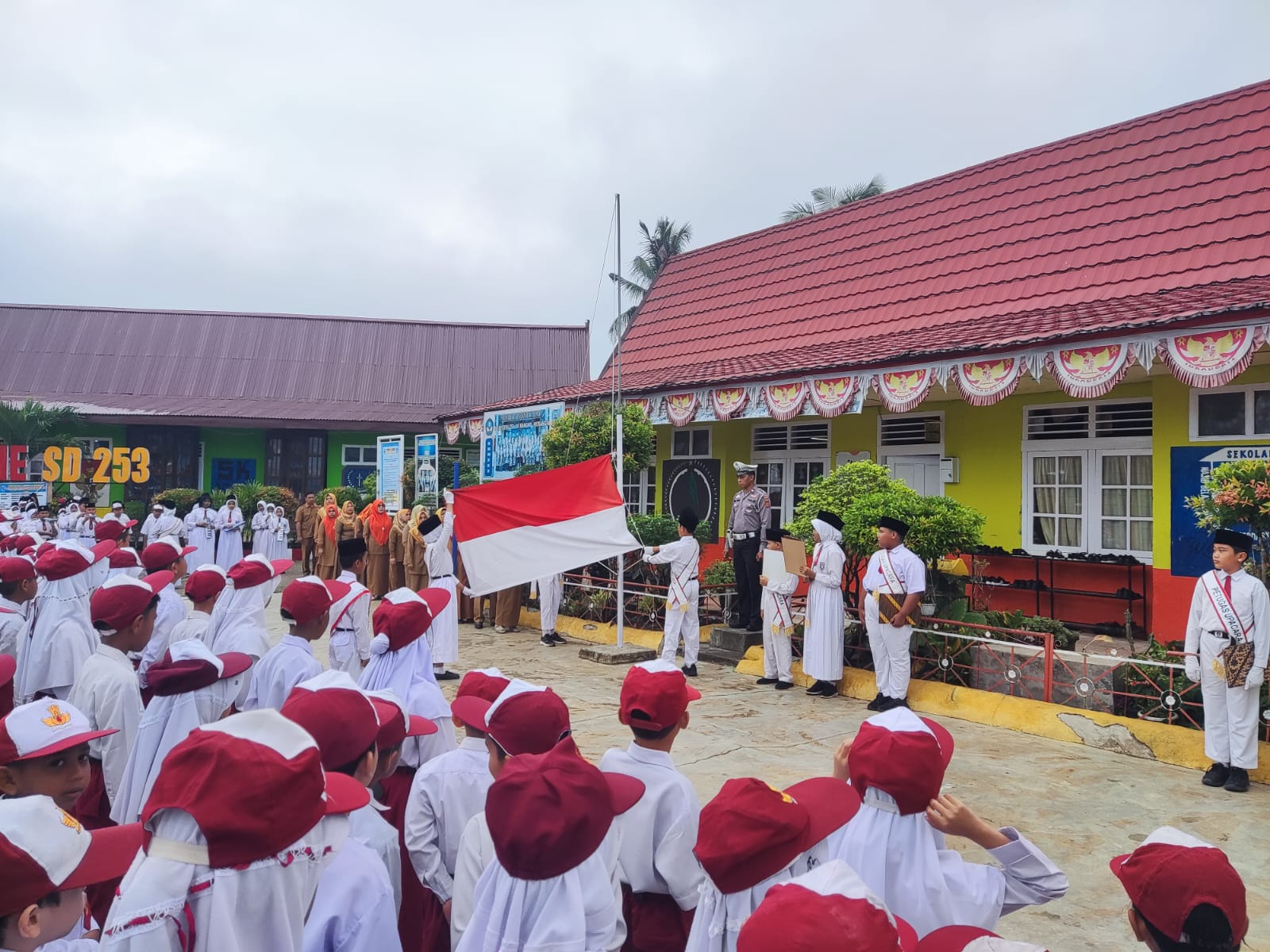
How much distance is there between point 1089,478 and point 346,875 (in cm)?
973

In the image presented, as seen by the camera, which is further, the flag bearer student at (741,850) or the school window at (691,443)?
the school window at (691,443)

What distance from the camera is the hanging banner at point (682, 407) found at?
12.5m

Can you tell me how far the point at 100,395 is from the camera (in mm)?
22828

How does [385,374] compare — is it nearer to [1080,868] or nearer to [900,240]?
[900,240]

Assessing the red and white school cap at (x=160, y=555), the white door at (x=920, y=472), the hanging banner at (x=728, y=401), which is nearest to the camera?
the red and white school cap at (x=160, y=555)

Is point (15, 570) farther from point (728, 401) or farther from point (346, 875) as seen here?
point (728, 401)

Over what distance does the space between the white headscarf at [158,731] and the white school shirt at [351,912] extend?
1.59m

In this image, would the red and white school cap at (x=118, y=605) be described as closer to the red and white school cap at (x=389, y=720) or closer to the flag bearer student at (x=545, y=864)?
the red and white school cap at (x=389, y=720)

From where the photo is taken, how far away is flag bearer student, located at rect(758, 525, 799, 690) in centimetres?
855

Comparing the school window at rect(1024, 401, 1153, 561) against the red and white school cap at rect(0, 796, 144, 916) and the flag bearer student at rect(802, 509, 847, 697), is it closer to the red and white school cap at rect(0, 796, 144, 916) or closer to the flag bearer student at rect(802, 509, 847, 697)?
the flag bearer student at rect(802, 509, 847, 697)

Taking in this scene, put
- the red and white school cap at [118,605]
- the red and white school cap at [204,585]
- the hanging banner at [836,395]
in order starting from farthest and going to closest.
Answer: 1. the hanging banner at [836,395]
2. the red and white school cap at [204,585]
3. the red and white school cap at [118,605]

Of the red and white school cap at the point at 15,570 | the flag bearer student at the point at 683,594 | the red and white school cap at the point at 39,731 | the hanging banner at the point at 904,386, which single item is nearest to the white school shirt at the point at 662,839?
the red and white school cap at the point at 39,731

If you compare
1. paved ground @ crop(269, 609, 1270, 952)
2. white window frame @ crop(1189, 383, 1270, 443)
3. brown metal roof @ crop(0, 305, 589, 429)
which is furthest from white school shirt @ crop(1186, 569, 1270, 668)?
brown metal roof @ crop(0, 305, 589, 429)

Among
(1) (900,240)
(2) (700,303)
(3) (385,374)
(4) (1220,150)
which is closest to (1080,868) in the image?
(4) (1220,150)
